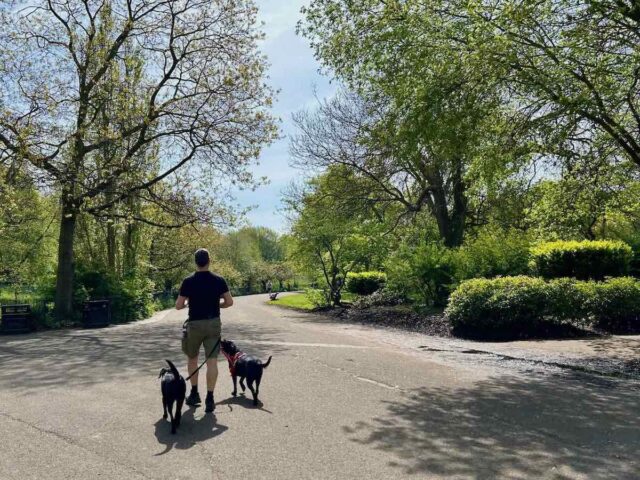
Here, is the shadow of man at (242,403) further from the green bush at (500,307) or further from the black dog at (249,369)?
the green bush at (500,307)

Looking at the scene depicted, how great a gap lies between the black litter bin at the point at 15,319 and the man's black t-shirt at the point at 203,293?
42.1ft

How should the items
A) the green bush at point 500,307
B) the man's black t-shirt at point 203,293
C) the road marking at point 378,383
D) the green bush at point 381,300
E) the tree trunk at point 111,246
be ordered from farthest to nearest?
the tree trunk at point 111,246, the green bush at point 381,300, the green bush at point 500,307, the road marking at point 378,383, the man's black t-shirt at point 203,293

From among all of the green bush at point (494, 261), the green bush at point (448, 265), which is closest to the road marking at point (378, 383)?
the green bush at point (448, 265)

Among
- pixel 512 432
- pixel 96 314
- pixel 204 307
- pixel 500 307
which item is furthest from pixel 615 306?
pixel 96 314

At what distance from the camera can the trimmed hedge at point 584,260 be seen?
620 inches

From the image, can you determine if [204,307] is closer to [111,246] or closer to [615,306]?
[615,306]

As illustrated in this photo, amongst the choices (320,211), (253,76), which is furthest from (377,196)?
(253,76)

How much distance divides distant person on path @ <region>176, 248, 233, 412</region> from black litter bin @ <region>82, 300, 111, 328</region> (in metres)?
13.1

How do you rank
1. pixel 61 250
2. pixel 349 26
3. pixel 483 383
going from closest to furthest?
1. pixel 483 383
2. pixel 349 26
3. pixel 61 250

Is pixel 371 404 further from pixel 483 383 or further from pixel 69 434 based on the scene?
pixel 69 434

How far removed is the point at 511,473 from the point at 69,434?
421cm

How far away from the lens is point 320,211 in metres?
25.6

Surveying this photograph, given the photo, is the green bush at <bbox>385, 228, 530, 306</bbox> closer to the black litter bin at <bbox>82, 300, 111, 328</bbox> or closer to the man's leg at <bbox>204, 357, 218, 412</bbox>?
the black litter bin at <bbox>82, 300, 111, 328</bbox>

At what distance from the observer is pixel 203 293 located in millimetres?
6242
